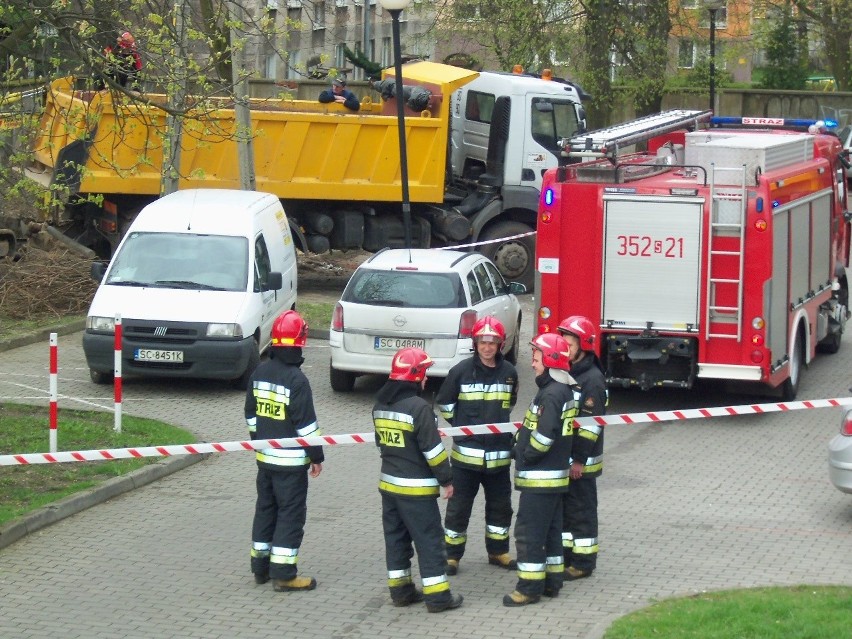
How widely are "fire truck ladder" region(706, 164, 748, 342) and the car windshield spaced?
2558mm

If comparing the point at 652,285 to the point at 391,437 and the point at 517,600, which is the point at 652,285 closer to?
the point at 517,600

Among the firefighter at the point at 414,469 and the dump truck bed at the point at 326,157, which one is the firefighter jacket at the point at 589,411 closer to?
the firefighter at the point at 414,469

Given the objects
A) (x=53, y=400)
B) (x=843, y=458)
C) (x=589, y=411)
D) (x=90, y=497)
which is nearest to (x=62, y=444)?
(x=53, y=400)

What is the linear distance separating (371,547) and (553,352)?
2.27 metres

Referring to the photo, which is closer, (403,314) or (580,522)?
(580,522)

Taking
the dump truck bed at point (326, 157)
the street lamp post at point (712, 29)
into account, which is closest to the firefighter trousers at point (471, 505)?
the dump truck bed at point (326, 157)

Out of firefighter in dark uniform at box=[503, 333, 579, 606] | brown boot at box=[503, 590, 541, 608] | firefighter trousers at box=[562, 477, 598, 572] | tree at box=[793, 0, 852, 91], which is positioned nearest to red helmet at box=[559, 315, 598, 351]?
firefighter in dark uniform at box=[503, 333, 579, 606]

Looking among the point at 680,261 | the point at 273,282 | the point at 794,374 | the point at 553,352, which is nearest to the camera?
the point at 553,352

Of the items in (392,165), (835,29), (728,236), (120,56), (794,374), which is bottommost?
(794,374)

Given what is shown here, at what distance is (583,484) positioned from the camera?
8.45 metres

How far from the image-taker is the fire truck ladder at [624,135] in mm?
14000

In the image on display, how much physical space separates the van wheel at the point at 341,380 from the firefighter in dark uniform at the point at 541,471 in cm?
Result: 662

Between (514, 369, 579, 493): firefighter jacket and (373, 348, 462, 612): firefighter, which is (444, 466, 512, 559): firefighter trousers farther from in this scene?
(373, 348, 462, 612): firefighter

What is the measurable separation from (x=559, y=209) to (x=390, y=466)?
629 centimetres
